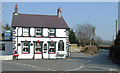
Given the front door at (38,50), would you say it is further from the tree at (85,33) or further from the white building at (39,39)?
the tree at (85,33)

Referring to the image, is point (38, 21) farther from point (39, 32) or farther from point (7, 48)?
point (7, 48)

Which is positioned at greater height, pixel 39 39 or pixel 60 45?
pixel 39 39

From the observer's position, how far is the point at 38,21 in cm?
2861

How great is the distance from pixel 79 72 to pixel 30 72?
3.83 m

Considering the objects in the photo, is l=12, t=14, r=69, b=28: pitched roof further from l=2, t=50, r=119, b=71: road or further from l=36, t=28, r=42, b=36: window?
l=2, t=50, r=119, b=71: road

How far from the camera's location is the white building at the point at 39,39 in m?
25.9

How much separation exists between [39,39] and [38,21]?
3.52 meters

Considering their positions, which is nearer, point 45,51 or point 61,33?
point 45,51

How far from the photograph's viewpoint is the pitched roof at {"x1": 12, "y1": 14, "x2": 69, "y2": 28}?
2700 cm

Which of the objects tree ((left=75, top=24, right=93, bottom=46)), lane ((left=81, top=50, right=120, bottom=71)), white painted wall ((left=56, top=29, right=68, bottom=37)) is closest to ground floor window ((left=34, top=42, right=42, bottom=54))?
white painted wall ((left=56, top=29, right=68, bottom=37))

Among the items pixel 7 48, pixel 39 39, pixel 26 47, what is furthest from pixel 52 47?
pixel 7 48

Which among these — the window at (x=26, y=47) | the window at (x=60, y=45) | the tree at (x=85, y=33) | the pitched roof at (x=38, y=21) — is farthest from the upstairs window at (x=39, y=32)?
the tree at (x=85, y=33)

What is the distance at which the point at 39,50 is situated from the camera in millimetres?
26672

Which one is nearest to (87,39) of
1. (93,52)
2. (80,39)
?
(80,39)
